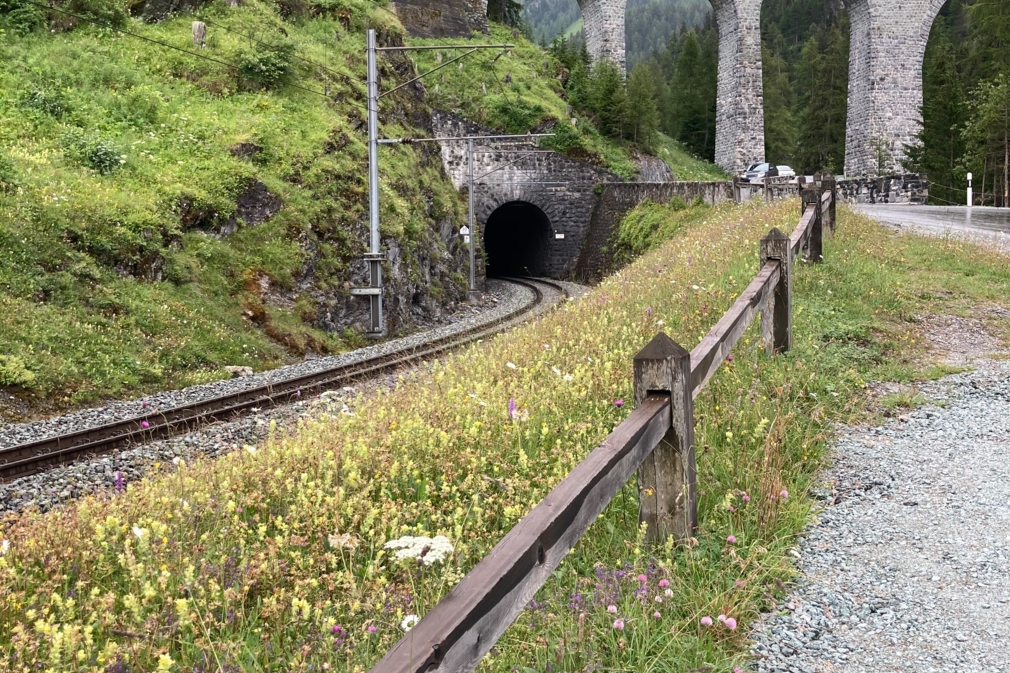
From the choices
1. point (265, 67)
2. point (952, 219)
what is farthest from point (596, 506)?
point (265, 67)

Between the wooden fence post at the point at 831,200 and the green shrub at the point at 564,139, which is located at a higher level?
the green shrub at the point at 564,139

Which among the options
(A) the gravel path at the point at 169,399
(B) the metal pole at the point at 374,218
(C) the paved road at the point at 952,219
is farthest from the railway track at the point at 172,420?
(C) the paved road at the point at 952,219

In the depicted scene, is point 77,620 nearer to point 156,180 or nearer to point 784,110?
point 156,180

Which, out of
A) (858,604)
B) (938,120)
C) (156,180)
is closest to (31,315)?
(156,180)

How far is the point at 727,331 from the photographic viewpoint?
4.96 m

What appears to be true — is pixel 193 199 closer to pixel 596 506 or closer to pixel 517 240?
pixel 596 506

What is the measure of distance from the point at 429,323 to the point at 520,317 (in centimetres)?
244

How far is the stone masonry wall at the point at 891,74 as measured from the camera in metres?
40.5

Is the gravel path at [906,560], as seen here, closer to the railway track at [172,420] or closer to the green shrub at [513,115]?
the railway track at [172,420]

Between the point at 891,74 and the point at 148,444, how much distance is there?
40.7 m

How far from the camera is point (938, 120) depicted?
42469mm

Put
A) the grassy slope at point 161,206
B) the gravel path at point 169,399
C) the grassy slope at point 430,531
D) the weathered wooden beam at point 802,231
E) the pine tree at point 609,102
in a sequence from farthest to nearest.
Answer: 1. the pine tree at point 609,102
2. the grassy slope at point 161,206
3. the gravel path at point 169,399
4. the weathered wooden beam at point 802,231
5. the grassy slope at point 430,531

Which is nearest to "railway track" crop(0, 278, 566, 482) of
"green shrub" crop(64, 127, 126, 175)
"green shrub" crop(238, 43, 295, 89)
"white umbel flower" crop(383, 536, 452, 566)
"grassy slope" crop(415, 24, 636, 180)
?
"white umbel flower" crop(383, 536, 452, 566)

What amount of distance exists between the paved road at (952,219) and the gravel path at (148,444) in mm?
11400
